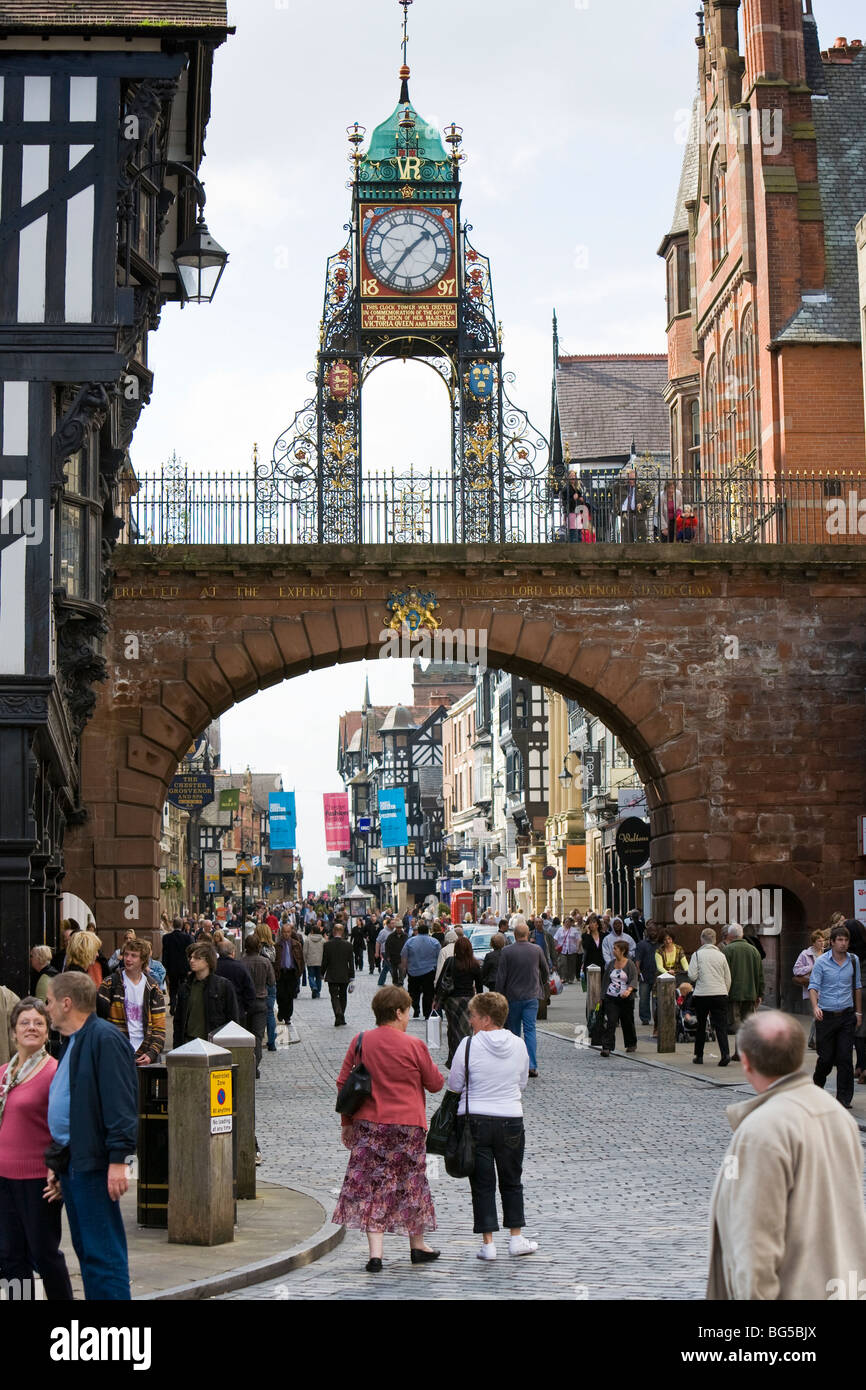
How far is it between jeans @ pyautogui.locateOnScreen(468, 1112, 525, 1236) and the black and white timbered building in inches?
303

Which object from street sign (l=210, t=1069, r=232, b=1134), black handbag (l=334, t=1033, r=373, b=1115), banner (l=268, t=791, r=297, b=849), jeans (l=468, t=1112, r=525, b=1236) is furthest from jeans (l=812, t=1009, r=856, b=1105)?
banner (l=268, t=791, r=297, b=849)

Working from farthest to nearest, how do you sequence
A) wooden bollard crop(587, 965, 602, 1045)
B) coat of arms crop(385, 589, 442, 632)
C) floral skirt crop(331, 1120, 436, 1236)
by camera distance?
coat of arms crop(385, 589, 442, 632), wooden bollard crop(587, 965, 602, 1045), floral skirt crop(331, 1120, 436, 1236)

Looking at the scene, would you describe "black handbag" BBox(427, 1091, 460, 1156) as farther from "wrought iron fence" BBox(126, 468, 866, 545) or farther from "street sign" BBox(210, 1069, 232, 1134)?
"wrought iron fence" BBox(126, 468, 866, 545)

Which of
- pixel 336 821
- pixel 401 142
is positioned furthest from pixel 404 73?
pixel 336 821

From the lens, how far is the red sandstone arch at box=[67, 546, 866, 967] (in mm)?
28844

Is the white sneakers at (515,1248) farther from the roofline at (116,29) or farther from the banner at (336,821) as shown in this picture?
the banner at (336,821)

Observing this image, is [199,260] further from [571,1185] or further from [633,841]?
[633,841]

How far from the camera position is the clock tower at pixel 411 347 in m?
30.0

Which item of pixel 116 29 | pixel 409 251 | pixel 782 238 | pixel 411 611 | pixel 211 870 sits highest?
pixel 782 238

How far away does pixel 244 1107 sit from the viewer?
40.7 ft

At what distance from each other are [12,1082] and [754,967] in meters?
15.4

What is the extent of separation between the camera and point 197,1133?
10.9m

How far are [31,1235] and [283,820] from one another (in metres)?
49.6
